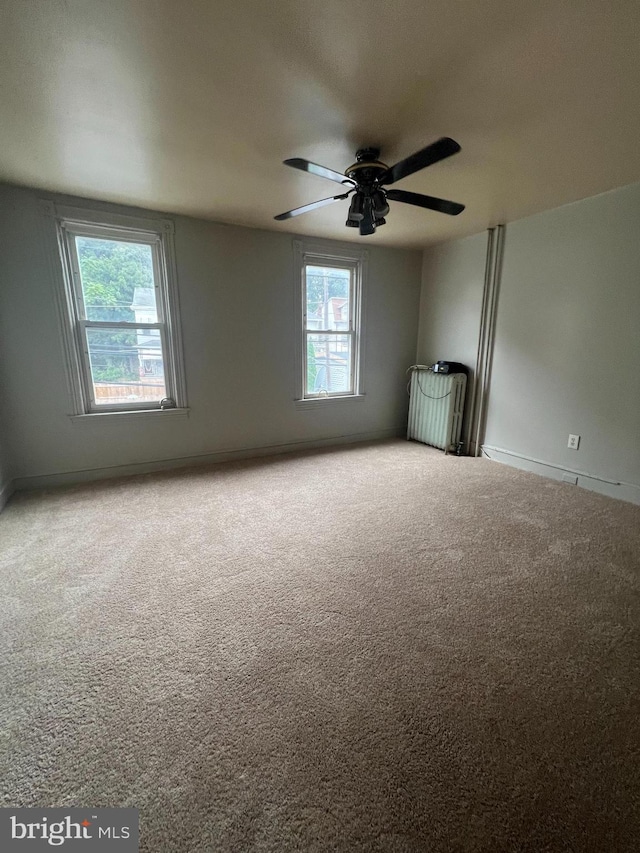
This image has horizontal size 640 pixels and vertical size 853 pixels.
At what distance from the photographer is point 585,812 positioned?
968mm

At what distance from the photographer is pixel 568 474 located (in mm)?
3201

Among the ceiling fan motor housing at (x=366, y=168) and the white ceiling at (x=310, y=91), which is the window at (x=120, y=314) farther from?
the ceiling fan motor housing at (x=366, y=168)

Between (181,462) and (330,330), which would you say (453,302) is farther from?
(181,462)

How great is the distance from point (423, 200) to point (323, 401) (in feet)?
7.85

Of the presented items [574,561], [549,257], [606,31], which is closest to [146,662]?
[574,561]

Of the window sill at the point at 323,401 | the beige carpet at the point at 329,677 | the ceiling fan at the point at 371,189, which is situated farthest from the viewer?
the window sill at the point at 323,401

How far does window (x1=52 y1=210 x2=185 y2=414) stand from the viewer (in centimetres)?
295

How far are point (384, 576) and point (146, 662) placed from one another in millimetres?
1185

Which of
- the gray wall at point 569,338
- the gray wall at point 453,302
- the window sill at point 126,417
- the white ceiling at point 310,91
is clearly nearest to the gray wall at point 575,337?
the gray wall at point 569,338

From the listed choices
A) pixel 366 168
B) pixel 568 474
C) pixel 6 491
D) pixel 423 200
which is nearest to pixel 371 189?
pixel 366 168

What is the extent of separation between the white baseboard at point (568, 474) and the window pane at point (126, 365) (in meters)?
3.52

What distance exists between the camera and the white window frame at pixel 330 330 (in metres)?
3.82

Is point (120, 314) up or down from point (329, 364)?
up

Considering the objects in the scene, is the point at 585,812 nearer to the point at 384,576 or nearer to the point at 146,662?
the point at 384,576
